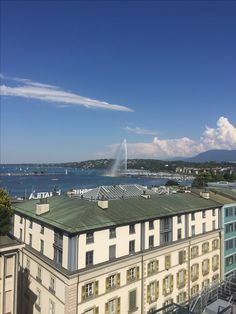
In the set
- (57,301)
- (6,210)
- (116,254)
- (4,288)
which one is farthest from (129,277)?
(6,210)

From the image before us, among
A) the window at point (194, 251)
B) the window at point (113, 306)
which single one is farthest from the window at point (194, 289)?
the window at point (113, 306)

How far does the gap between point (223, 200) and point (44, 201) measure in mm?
31830

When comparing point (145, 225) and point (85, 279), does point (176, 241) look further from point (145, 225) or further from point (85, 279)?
point (85, 279)

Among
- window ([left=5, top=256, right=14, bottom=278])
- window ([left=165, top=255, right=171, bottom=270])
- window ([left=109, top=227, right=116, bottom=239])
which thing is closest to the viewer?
window ([left=5, top=256, right=14, bottom=278])

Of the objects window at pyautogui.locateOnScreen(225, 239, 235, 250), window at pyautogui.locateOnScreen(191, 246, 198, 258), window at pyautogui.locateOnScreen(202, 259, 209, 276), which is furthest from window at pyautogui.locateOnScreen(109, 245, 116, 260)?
window at pyautogui.locateOnScreen(225, 239, 235, 250)

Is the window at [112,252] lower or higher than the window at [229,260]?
higher

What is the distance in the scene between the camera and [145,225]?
134ft

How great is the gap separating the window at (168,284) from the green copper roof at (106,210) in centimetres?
874

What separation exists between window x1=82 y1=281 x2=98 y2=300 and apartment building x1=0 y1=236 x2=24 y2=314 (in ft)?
23.6

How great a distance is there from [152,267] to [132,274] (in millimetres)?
3771

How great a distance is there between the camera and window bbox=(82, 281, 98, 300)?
3362cm

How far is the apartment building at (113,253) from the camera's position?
34094 millimetres

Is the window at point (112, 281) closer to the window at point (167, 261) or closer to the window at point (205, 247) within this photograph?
the window at point (167, 261)

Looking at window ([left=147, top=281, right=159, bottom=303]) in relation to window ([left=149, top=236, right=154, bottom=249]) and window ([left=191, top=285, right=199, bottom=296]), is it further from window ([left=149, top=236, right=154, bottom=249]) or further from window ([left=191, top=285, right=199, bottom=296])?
window ([left=191, top=285, right=199, bottom=296])
